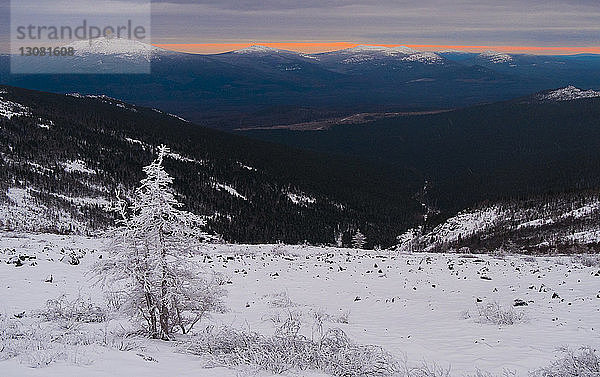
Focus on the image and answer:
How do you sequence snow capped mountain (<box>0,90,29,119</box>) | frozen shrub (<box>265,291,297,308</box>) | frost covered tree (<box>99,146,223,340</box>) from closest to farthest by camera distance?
frost covered tree (<box>99,146,223,340</box>), frozen shrub (<box>265,291,297,308</box>), snow capped mountain (<box>0,90,29,119</box>)

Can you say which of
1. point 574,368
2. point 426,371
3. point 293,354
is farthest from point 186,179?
point 574,368

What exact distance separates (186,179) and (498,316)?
122 metres

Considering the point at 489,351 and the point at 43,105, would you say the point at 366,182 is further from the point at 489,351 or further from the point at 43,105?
the point at 489,351

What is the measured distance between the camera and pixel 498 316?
13.7m

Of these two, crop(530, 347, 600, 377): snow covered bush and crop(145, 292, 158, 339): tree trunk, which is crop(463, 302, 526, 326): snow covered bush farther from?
crop(145, 292, 158, 339): tree trunk

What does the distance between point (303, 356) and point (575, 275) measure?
17.8 m

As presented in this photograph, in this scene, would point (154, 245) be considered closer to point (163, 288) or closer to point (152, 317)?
point (163, 288)

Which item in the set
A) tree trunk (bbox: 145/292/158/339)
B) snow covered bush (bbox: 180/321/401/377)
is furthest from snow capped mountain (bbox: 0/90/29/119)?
snow covered bush (bbox: 180/321/401/377)

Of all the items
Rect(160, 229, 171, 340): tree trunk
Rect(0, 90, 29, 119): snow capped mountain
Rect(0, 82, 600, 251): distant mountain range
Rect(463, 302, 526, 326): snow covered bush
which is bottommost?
Rect(0, 82, 600, 251): distant mountain range

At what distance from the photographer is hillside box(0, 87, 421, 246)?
7638cm

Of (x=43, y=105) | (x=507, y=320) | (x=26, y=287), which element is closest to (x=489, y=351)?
(x=507, y=320)

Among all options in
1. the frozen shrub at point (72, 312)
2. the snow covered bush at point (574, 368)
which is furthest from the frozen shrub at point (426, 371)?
the frozen shrub at point (72, 312)

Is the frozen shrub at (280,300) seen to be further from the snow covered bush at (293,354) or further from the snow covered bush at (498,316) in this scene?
the snow covered bush at (498,316)

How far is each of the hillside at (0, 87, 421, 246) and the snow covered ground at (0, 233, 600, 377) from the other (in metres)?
40.9
